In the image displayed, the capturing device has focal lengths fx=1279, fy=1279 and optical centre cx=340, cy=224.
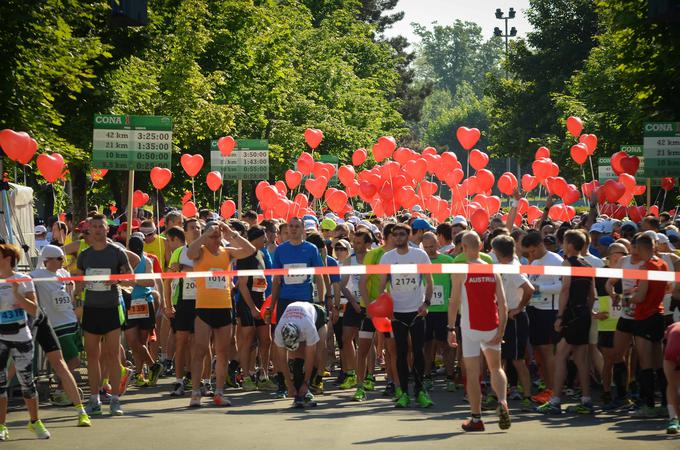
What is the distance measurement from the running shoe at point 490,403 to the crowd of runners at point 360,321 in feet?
0.14

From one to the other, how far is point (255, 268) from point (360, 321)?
157cm

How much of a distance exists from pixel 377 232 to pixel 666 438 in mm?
8642

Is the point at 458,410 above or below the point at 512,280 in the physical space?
below

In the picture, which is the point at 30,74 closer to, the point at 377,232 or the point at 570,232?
the point at 377,232

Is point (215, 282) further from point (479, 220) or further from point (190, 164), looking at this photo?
point (190, 164)

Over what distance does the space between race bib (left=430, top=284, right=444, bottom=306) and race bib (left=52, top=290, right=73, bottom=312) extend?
4.11m

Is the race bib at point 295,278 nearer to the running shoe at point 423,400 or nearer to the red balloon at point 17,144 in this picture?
the running shoe at point 423,400

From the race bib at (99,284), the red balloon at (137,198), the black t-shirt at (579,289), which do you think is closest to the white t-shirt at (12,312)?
the race bib at (99,284)

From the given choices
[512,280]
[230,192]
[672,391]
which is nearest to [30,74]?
[512,280]

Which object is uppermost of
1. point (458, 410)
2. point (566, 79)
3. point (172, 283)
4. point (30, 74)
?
point (566, 79)

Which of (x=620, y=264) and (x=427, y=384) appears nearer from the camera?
(x=620, y=264)

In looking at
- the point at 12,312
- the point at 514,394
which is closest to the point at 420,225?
the point at 514,394

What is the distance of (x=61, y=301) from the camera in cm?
1372

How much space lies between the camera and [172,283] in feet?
48.7
